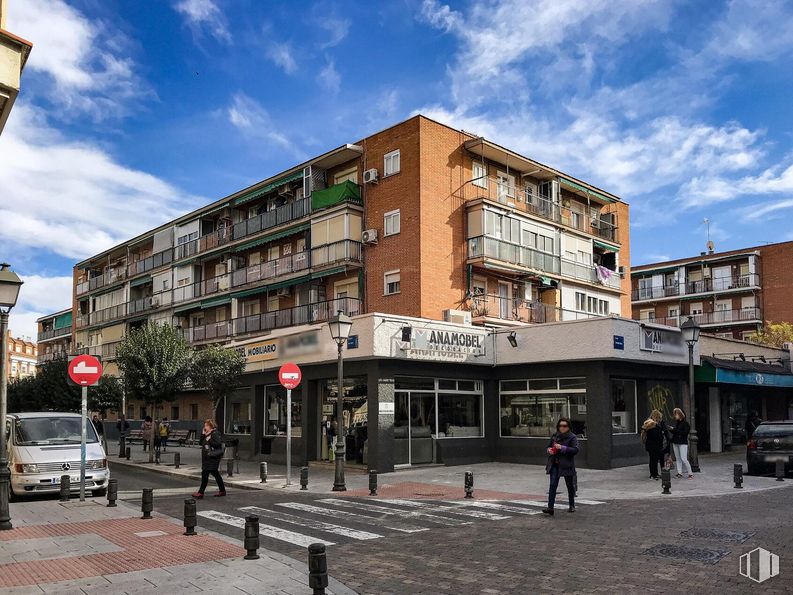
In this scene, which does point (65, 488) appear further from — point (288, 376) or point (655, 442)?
point (655, 442)

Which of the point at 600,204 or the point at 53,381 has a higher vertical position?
the point at 600,204

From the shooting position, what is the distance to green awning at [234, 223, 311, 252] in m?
34.4

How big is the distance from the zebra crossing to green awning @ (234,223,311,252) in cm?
2057

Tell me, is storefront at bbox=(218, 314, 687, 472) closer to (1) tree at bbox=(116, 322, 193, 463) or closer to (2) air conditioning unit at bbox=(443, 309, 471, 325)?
(1) tree at bbox=(116, 322, 193, 463)

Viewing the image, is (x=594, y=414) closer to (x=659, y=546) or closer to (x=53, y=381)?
(x=659, y=546)

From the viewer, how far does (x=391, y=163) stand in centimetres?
3039

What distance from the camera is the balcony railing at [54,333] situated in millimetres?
71125

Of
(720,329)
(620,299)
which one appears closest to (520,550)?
(620,299)

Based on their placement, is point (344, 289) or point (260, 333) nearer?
point (344, 289)

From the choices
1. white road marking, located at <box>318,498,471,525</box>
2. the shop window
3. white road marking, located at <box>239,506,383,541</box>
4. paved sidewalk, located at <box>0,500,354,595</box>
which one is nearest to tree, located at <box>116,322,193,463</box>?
white road marking, located at <box>318,498,471,525</box>

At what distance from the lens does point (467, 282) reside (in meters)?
30.2

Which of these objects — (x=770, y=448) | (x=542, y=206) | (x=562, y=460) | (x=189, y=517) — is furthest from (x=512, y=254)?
(x=189, y=517)

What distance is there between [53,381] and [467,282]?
25.2 meters

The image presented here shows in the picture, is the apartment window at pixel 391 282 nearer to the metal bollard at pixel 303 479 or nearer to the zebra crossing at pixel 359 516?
the metal bollard at pixel 303 479
